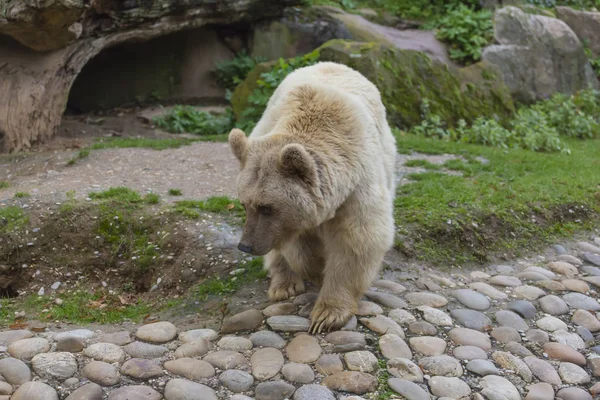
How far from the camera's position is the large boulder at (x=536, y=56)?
47.7 ft

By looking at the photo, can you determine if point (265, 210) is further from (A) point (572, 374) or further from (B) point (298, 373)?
(A) point (572, 374)

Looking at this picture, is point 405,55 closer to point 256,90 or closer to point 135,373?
point 256,90

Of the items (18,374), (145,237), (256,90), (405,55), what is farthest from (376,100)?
(405,55)

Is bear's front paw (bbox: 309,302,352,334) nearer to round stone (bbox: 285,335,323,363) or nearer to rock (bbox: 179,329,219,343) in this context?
round stone (bbox: 285,335,323,363)

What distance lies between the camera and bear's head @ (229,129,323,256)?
13.0 feet

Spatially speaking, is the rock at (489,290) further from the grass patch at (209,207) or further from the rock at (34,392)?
the rock at (34,392)

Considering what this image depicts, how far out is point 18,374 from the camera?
12.1 feet

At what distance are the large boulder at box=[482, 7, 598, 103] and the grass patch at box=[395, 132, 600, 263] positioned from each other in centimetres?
596

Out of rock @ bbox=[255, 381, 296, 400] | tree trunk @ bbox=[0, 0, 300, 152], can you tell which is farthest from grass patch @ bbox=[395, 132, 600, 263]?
tree trunk @ bbox=[0, 0, 300, 152]

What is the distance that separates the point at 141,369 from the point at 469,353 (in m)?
2.14

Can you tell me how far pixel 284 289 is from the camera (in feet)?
15.8

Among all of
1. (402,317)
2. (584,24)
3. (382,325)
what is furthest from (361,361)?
(584,24)

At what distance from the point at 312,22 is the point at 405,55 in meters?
2.82

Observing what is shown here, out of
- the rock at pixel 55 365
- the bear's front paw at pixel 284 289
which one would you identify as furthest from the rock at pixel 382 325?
the rock at pixel 55 365
